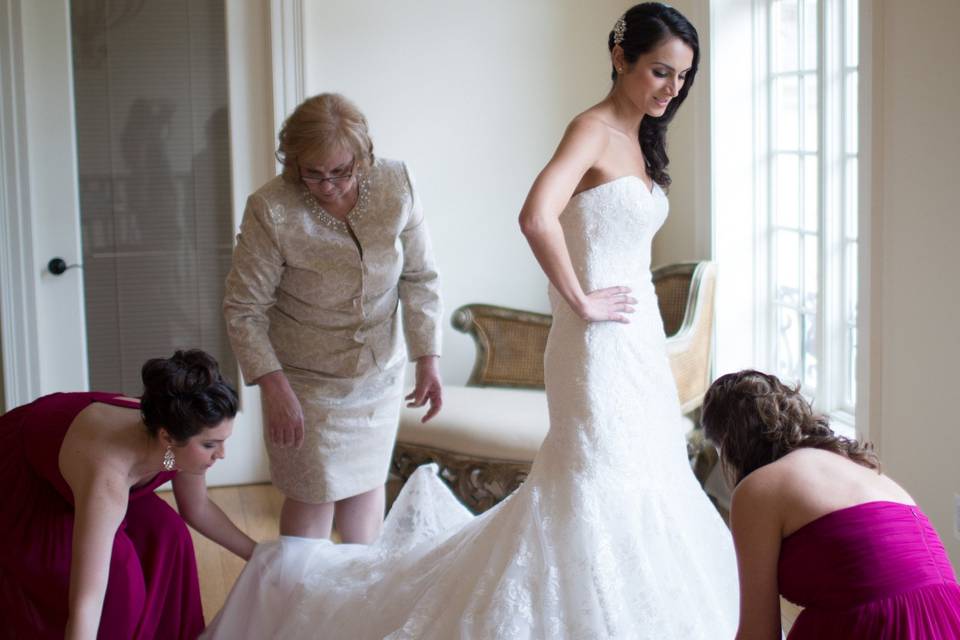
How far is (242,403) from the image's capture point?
4.84m

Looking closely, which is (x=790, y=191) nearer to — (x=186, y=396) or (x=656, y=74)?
(x=656, y=74)

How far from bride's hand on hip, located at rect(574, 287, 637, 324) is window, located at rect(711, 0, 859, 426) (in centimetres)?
144

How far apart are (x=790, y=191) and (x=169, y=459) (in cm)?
253

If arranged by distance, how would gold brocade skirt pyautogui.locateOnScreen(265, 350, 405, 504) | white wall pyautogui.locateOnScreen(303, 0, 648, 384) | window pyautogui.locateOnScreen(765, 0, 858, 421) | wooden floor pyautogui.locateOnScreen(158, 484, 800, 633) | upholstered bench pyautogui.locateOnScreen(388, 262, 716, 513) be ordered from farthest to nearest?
white wall pyautogui.locateOnScreen(303, 0, 648, 384), upholstered bench pyautogui.locateOnScreen(388, 262, 716, 513), window pyautogui.locateOnScreen(765, 0, 858, 421), wooden floor pyautogui.locateOnScreen(158, 484, 800, 633), gold brocade skirt pyautogui.locateOnScreen(265, 350, 405, 504)

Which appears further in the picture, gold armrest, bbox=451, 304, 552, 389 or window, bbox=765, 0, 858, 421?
gold armrest, bbox=451, 304, 552, 389

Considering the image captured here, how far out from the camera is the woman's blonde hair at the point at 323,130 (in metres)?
2.52

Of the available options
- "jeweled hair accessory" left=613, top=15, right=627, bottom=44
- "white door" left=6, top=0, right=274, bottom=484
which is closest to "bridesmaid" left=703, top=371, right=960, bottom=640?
"jeweled hair accessory" left=613, top=15, right=627, bottom=44

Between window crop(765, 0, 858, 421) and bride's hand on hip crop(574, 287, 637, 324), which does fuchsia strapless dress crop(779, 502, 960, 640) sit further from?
window crop(765, 0, 858, 421)

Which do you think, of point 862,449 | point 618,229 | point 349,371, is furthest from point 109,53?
point 862,449

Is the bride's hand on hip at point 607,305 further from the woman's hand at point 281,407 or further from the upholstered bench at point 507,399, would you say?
the upholstered bench at point 507,399

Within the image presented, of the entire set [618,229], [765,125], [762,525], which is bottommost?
[762,525]

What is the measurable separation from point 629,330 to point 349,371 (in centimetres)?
66

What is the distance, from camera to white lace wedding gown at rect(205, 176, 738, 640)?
7.86 ft

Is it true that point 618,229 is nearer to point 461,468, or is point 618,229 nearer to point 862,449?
point 862,449
